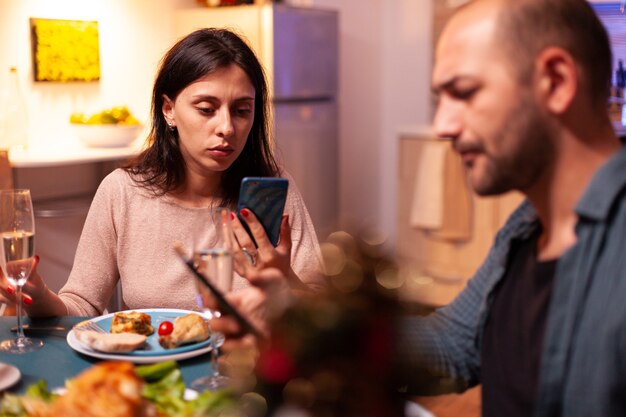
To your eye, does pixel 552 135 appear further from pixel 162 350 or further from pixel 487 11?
pixel 162 350

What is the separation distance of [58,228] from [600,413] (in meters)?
3.67

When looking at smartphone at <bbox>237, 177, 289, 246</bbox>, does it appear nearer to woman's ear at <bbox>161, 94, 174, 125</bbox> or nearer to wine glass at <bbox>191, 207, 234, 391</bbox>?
wine glass at <bbox>191, 207, 234, 391</bbox>

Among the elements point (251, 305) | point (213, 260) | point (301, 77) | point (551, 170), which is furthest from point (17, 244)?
point (301, 77)

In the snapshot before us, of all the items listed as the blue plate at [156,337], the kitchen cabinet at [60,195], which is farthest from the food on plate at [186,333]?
the kitchen cabinet at [60,195]

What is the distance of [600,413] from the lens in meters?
0.96

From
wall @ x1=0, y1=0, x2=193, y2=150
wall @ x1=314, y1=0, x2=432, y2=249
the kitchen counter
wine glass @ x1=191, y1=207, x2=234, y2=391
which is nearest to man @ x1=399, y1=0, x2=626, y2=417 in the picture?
wine glass @ x1=191, y1=207, x2=234, y2=391

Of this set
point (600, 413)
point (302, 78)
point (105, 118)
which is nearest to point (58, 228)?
point (105, 118)

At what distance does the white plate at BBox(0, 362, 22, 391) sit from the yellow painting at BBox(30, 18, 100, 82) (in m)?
3.06

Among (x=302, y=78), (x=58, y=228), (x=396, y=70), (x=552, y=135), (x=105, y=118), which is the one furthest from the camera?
(x=396, y=70)

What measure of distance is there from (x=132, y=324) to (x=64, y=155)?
240 cm

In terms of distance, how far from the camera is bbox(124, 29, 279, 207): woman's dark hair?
6.57ft

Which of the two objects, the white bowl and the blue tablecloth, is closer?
the blue tablecloth

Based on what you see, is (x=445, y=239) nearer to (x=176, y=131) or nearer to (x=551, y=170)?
(x=176, y=131)

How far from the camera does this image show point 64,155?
3645 millimetres
